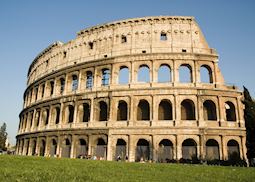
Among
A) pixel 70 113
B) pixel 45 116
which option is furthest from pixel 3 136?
pixel 70 113

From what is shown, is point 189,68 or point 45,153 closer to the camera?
point 189,68

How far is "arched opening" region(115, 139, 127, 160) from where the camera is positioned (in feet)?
78.2

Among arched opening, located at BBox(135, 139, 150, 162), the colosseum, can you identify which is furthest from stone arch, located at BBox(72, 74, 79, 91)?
arched opening, located at BBox(135, 139, 150, 162)

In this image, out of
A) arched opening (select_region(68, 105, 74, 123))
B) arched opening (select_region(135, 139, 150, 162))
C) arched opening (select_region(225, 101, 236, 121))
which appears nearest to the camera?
arched opening (select_region(135, 139, 150, 162))

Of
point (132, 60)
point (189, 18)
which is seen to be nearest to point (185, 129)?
point (132, 60)

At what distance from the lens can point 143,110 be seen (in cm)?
2528

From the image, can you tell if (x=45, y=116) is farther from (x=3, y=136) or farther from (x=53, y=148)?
(x=3, y=136)

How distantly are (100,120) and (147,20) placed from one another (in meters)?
12.5

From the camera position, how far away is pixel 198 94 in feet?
78.6

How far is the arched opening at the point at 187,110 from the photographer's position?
24264 mm

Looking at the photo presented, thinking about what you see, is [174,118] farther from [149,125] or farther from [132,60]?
[132,60]

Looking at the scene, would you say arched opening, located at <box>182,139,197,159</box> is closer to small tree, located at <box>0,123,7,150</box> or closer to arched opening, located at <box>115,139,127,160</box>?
arched opening, located at <box>115,139,127,160</box>

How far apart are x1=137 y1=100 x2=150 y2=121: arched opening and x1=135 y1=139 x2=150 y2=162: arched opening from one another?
2.36 meters

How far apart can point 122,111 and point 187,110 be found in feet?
22.3
